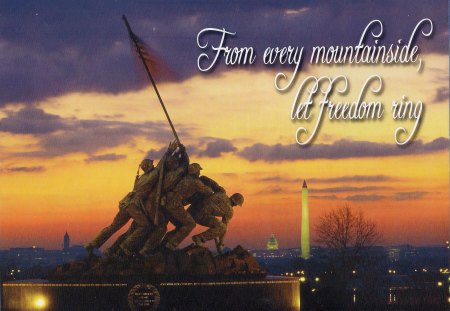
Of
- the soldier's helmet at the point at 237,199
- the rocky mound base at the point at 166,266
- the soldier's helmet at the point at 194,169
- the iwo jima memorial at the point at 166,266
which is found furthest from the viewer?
the soldier's helmet at the point at 237,199

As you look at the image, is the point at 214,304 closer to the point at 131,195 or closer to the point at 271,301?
the point at 271,301

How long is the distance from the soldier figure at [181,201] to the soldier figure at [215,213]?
→ 228mm

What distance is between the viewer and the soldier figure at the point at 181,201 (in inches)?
1102

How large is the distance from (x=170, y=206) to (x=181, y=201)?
0.28m

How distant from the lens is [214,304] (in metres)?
26.9

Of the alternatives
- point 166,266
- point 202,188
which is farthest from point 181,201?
point 166,266

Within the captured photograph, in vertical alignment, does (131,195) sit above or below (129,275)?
above

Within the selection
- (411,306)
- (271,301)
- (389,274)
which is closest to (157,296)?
(271,301)

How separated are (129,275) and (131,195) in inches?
80.4

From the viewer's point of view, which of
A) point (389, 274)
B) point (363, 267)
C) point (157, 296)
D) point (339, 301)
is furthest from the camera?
point (389, 274)

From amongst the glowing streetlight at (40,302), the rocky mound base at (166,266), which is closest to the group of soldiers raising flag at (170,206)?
the rocky mound base at (166,266)

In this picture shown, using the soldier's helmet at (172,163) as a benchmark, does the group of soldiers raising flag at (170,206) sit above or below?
below

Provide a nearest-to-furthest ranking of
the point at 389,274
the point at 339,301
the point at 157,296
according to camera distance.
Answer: the point at 157,296 → the point at 339,301 → the point at 389,274

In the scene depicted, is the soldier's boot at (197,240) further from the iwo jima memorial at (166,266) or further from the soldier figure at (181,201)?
the soldier figure at (181,201)
